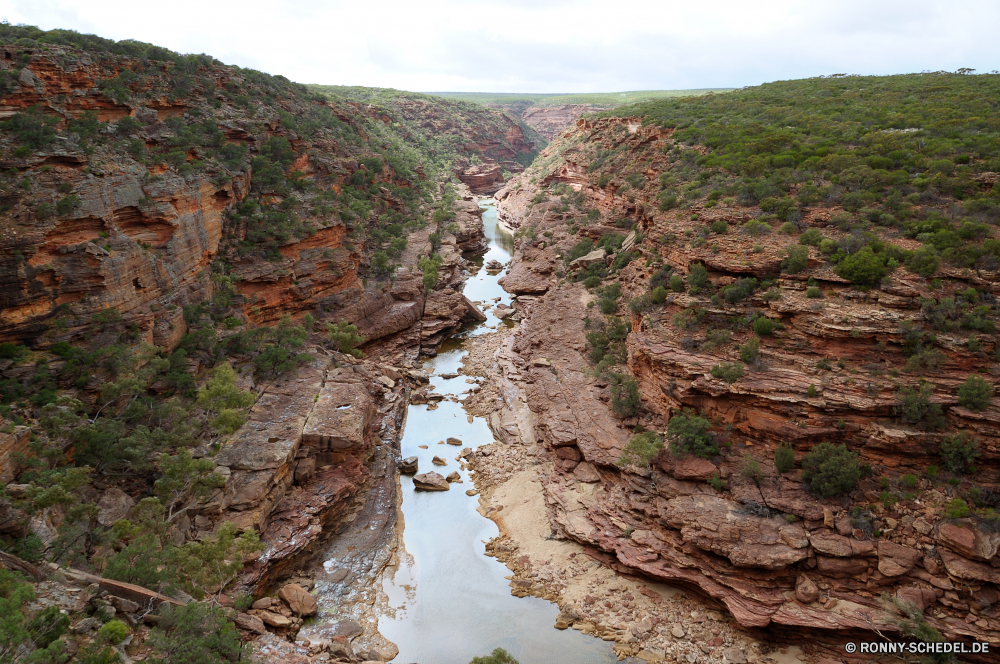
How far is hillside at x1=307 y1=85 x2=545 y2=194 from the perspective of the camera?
89.1m

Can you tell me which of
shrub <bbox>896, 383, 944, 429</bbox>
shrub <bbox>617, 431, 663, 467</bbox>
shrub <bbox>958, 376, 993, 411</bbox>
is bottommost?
shrub <bbox>617, 431, 663, 467</bbox>

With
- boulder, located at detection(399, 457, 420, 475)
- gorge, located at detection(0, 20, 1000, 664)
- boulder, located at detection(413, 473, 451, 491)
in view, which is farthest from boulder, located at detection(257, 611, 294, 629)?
boulder, located at detection(399, 457, 420, 475)

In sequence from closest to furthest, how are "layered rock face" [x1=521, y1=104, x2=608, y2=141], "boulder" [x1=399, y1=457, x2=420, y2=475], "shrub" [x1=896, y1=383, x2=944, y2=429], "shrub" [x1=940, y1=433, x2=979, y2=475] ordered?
"shrub" [x1=940, y1=433, x2=979, y2=475]
"shrub" [x1=896, y1=383, x2=944, y2=429]
"boulder" [x1=399, y1=457, x2=420, y2=475]
"layered rock face" [x1=521, y1=104, x2=608, y2=141]

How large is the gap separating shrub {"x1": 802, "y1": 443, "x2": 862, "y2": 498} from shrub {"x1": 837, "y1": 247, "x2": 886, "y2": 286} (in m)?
6.42

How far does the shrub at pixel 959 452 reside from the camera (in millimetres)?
15648

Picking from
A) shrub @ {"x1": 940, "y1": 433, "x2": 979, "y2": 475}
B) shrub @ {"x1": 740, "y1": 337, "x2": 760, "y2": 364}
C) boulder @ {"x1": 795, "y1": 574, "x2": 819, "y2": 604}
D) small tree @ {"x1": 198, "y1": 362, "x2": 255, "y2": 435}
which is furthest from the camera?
small tree @ {"x1": 198, "y1": 362, "x2": 255, "y2": 435}

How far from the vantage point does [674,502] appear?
18.9 m

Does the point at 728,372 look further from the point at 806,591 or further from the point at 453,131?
the point at 453,131

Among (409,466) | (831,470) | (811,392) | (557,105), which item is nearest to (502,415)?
(409,466)

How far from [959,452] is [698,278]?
10955 mm

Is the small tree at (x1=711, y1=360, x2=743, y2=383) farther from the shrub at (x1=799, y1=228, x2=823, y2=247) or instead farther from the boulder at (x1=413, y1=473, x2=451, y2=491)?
the boulder at (x1=413, y1=473, x2=451, y2=491)

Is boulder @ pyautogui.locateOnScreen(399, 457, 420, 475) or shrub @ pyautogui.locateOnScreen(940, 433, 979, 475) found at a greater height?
shrub @ pyautogui.locateOnScreen(940, 433, 979, 475)

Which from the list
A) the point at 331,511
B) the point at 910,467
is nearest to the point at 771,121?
the point at 910,467

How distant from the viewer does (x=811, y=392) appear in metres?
17.7
